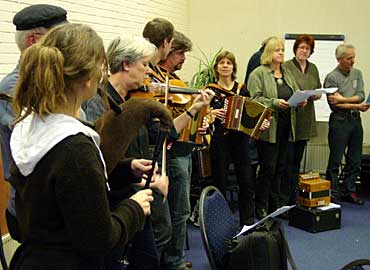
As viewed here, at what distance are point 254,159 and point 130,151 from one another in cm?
292

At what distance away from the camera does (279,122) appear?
4.17 meters

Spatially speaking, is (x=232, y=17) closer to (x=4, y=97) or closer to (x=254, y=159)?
(x=254, y=159)

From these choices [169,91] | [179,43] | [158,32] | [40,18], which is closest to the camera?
[40,18]

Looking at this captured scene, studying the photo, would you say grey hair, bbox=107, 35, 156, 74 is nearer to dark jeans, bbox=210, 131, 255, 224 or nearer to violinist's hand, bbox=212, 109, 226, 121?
violinist's hand, bbox=212, 109, 226, 121

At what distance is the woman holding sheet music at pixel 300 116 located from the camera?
14.0ft

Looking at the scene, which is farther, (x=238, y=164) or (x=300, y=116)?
(x=300, y=116)

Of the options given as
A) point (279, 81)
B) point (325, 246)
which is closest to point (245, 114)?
point (279, 81)

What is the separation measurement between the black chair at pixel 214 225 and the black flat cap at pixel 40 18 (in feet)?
2.94

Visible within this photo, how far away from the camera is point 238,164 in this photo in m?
3.96

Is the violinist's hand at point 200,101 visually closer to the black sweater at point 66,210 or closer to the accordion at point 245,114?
the accordion at point 245,114

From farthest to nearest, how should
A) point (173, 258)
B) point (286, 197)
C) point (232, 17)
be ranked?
point (232, 17)
point (286, 197)
point (173, 258)

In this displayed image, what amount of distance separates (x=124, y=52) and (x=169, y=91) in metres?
0.50

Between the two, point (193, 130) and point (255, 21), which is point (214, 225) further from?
point (255, 21)

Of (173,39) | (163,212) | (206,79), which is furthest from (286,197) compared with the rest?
(163,212)
